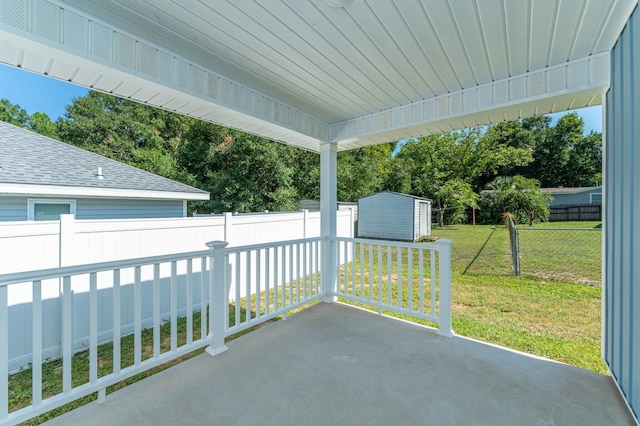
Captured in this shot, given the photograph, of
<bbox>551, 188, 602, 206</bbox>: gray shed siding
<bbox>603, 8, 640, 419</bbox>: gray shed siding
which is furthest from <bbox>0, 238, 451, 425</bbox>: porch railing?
<bbox>551, 188, 602, 206</bbox>: gray shed siding

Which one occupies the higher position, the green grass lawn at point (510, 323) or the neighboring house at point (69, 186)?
the neighboring house at point (69, 186)

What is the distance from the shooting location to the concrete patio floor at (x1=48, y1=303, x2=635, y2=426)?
5.57 ft

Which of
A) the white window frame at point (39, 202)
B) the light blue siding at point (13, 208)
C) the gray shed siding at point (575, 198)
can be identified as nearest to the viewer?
the light blue siding at point (13, 208)

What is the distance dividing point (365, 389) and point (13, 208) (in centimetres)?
593

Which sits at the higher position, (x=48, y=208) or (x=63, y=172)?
(x=63, y=172)

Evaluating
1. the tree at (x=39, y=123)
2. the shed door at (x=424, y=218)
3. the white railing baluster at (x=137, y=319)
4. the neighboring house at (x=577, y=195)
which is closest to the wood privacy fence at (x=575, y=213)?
the neighboring house at (x=577, y=195)

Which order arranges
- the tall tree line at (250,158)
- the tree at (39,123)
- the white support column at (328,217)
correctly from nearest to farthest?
the white support column at (328,217) → the tall tree line at (250,158) → the tree at (39,123)

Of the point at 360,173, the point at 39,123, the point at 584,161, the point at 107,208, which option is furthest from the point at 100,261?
the point at 584,161

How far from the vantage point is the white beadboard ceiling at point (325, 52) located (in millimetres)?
1653

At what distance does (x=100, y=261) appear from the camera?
3.28 meters

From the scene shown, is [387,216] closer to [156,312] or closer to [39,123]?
[156,312]

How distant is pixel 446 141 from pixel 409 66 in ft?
43.8

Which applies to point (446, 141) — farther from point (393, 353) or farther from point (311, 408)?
point (311, 408)

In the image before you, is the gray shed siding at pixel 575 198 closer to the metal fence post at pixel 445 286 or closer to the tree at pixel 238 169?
the tree at pixel 238 169
